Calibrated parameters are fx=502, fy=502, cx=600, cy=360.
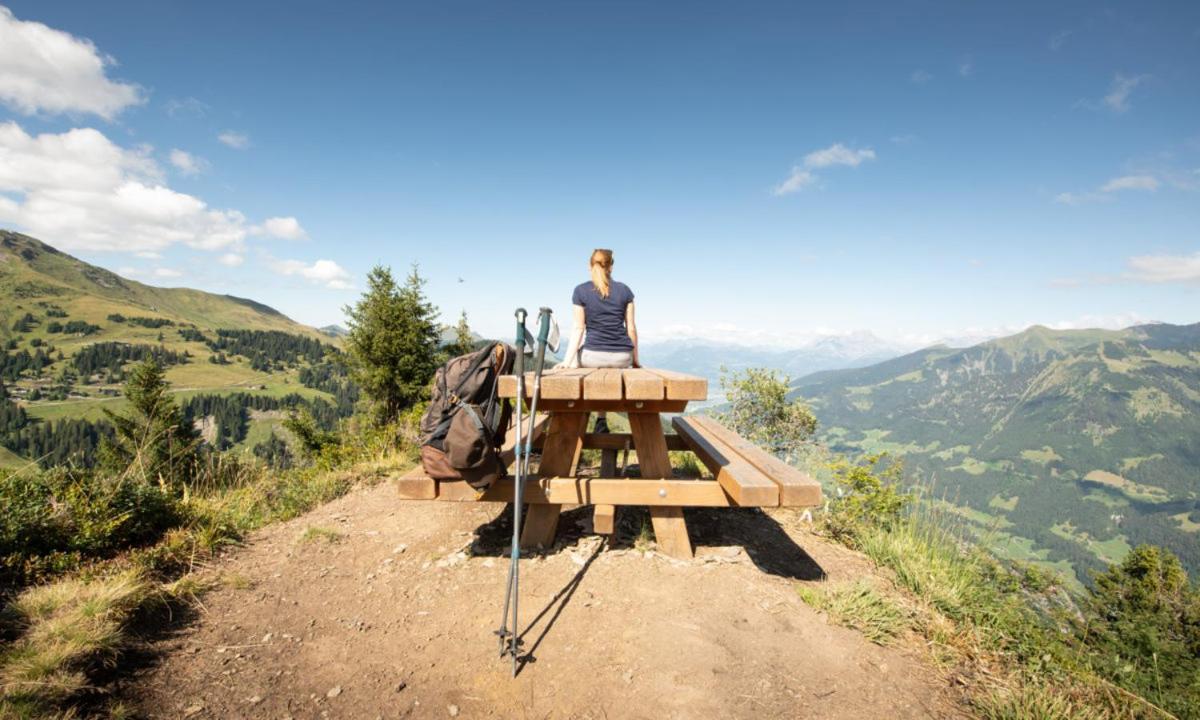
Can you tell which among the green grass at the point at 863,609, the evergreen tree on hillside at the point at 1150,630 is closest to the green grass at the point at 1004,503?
the evergreen tree on hillside at the point at 1150,630

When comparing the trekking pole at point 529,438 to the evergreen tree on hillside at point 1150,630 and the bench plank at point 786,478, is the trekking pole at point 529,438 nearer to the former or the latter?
the bench plank at point 786,478

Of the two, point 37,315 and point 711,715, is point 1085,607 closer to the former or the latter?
point 711,715

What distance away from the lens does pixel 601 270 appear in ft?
17.9

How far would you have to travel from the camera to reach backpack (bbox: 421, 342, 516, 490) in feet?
11.7

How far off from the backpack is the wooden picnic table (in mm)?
173

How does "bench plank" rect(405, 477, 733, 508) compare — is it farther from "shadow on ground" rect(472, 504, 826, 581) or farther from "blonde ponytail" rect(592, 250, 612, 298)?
"blonde ponytail" rect(592, 250, 612, 298)

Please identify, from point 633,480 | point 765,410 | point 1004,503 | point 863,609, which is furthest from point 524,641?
point 1004,503

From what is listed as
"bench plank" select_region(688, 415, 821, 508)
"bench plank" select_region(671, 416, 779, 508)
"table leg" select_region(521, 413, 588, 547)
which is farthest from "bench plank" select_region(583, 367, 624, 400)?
"bench plank" select_region(688, 415, 821, 508)

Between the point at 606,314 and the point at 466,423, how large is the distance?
87.4 inches

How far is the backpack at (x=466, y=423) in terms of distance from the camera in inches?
141

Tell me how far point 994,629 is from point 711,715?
2283mm

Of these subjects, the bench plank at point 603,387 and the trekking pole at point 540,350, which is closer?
the trekking pole at point 540,350

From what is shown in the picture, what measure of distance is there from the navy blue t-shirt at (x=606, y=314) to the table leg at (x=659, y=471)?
1089mm

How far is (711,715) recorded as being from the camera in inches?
106
